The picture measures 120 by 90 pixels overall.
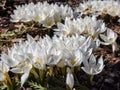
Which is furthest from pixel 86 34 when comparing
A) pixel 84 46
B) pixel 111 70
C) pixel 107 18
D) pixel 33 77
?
pixel 107 18

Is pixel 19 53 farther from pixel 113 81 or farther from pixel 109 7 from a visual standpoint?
pixel 109 7

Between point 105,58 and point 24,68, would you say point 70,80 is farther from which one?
point 105,58

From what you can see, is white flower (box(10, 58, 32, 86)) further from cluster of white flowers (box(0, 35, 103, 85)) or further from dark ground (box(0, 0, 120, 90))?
dark ground (box(0, 0, 120, 90))

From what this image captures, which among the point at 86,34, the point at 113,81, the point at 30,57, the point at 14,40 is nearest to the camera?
the point at 30,57

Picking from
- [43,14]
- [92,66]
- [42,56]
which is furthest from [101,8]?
[42,56]

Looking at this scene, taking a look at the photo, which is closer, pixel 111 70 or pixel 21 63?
pixel 21 63

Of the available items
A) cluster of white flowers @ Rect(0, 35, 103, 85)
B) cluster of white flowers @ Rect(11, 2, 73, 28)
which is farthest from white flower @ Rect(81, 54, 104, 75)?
cluster of white flowers @ Rect(11, 2, 73, 28)

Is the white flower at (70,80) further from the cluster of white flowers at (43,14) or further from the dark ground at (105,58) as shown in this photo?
the cluster of white flowers at (43,14)

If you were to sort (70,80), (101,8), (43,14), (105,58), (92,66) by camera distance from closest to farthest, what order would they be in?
(70,80), (92,66), (105,58), (43,14), (101,8)

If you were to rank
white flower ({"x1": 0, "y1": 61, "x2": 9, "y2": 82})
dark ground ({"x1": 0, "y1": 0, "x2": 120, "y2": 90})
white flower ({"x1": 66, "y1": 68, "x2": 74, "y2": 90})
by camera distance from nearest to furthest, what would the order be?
1. white flower ({"x1": 66, "y1": 68, "x2": 74, "y2": 90})
2. white flower ({"x1": 0, "y1": 61, "x2": 9, "y2": 82})
3. dark ground ({"x1": 0, "y1": 0, "x2": 120, "y2": 90})

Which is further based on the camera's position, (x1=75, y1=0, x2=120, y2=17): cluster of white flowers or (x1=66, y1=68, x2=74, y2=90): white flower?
(x1=75, y1=0, x2=120, y2=17): cluster of white flowers

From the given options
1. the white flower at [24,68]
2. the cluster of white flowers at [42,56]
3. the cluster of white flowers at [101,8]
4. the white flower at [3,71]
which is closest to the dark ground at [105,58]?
the cluster of white flowers at [101,8]
